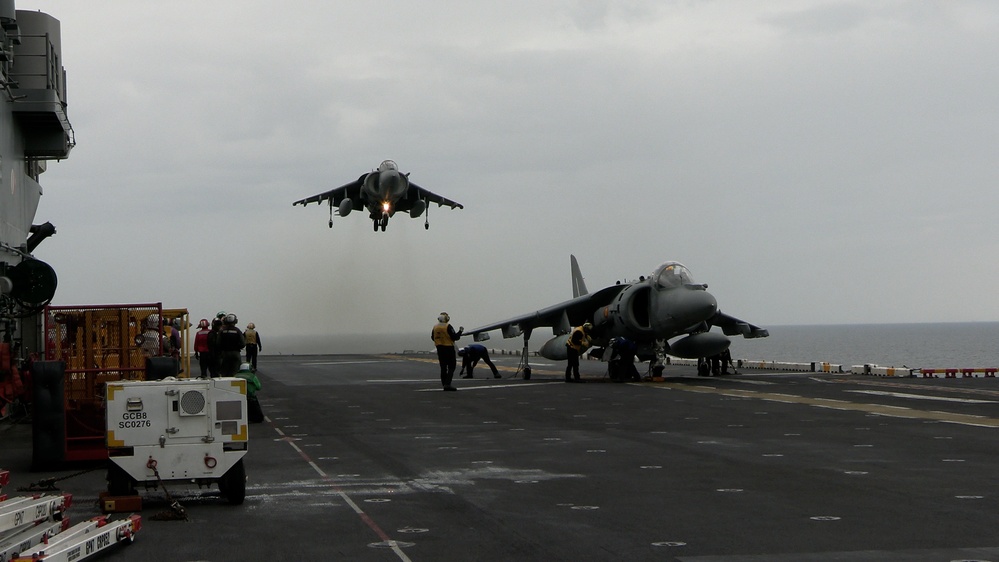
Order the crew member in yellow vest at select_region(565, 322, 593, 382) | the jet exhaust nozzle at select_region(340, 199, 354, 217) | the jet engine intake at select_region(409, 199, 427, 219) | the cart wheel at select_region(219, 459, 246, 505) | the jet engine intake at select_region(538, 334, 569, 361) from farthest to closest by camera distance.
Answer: the jet engine intake at select_region(409, 199, 427, 219) → the jet exhaust nozzle at select_region(340, 199, 354, 217) → the jet engine intake at select_region(538, 334, 569, 361) → the crew member in yellow vest at select_region(565, 322, 593, 382) → the cart wheel at select_region(219, 459, 246, 505)

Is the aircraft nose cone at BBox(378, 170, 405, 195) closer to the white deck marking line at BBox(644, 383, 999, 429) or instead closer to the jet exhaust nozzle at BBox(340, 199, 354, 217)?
the jet exhaust nozzle at BBox(340, 199, 354, 217)

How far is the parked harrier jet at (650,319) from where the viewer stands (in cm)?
3097

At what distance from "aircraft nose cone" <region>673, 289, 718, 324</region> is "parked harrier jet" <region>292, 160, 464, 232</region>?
13680 millimetres

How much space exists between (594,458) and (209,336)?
1721cm

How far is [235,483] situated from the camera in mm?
10555

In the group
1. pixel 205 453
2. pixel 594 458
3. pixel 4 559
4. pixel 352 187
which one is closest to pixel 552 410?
pixel 594 458

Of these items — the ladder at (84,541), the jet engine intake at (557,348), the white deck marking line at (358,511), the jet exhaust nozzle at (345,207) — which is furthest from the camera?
the jet exhaust nozzle at (345,207)

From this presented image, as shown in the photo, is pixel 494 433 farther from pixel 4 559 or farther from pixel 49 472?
pixel 4 559

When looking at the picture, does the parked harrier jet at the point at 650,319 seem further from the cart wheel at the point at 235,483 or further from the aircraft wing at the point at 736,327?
the cart wheel at the point at 235,483

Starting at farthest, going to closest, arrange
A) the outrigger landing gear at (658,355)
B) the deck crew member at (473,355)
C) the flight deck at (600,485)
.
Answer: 1. the deck crew member at (473,355)
2. the outrigger landing gear at (658,355)
3. the flight deck at (600,485)

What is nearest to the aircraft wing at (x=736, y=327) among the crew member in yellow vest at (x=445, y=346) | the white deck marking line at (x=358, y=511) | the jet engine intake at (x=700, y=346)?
the jet engine intake at (x=700, y=346)

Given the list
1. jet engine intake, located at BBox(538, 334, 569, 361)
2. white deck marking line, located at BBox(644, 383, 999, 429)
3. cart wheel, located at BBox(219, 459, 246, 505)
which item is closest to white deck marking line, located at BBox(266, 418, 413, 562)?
cart wheel, located at BBox(219, 459, 246, 505)

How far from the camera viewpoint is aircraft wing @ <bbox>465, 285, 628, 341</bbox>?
118ft

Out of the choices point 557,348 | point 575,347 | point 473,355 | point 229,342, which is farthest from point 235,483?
point 557,348
